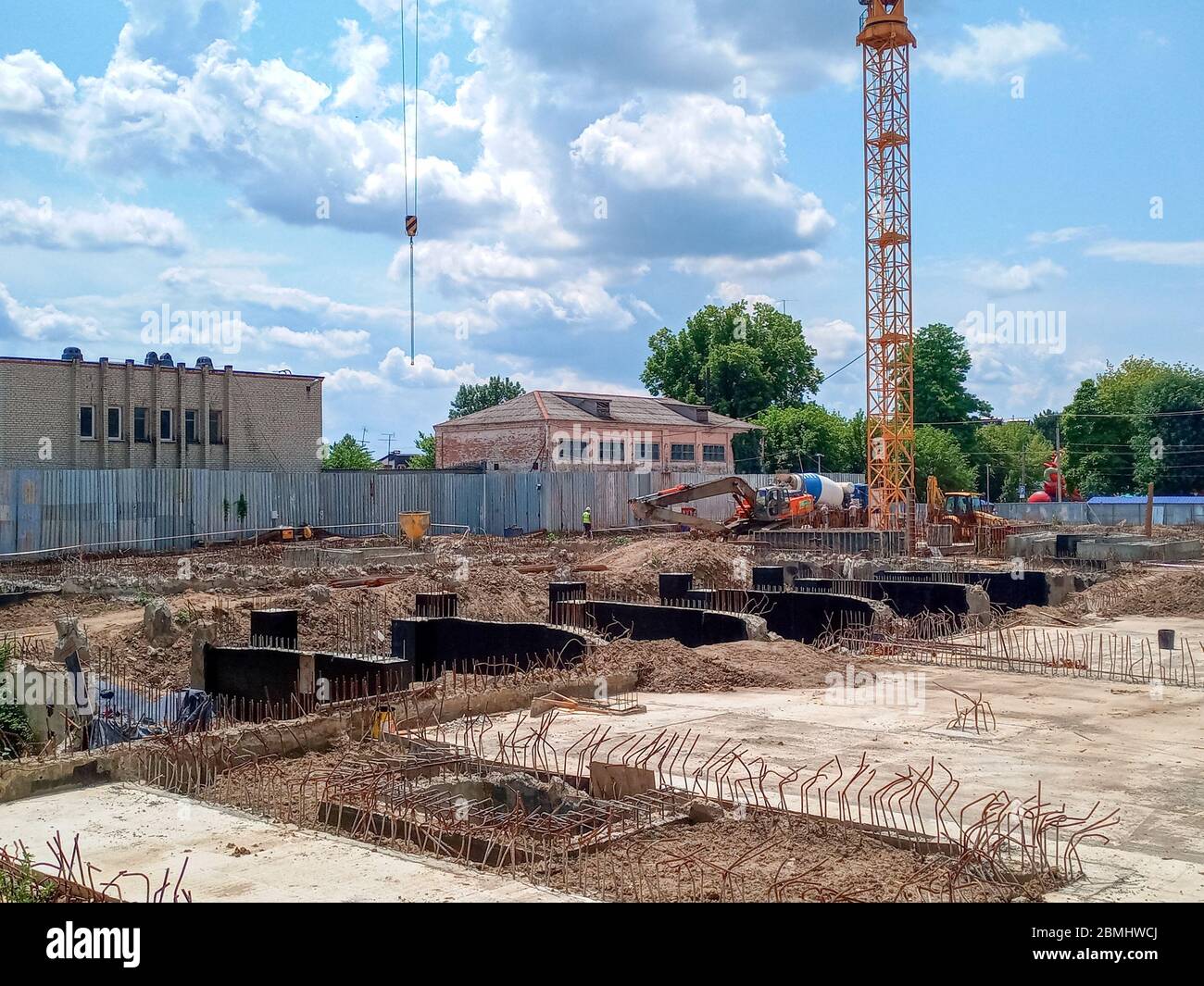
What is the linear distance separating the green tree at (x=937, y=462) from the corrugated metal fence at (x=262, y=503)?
753 inches

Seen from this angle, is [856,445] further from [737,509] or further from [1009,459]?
[737,509]

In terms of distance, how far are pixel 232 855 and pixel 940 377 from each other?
6730 centimetres

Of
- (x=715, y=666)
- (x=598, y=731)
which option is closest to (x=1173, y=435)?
(x=715, y=666)

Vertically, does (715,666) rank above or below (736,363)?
below

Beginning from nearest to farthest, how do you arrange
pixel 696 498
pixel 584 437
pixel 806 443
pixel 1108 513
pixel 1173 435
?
pixel 696 498, pixel 584 437, pixel 1108 513, pixel 806 443, pixel 1173 435

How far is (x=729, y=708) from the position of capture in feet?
36.9

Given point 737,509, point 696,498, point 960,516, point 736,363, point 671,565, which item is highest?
point 736,363

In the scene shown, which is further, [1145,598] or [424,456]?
[424,456]

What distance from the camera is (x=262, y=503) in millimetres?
Answer: 31125

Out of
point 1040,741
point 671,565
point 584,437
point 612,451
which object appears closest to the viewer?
point 1040,741

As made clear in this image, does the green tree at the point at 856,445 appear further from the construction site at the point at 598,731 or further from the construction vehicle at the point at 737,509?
the construction site at the point at 598,731

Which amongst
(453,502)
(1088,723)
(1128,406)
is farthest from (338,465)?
(1088,723)

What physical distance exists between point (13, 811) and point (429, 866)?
3125 millimetres
